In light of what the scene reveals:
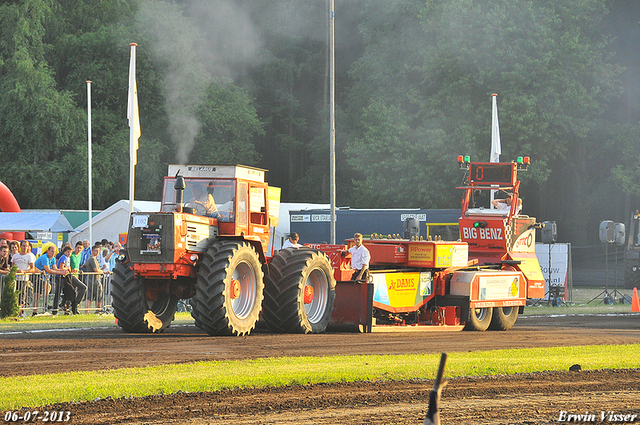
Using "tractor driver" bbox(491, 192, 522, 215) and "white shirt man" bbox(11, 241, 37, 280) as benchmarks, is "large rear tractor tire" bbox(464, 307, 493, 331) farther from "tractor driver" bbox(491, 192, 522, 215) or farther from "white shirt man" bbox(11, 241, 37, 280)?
"white shirt man" bbox(11, 241, 37, 280)

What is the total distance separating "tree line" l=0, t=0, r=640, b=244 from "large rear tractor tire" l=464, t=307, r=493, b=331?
2077cm

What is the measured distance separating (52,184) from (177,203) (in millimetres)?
29469

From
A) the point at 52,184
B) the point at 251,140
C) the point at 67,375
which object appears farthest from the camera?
the point at 251,140

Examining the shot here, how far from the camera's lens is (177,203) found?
1362 centimetres

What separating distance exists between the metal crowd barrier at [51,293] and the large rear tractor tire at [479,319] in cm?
849

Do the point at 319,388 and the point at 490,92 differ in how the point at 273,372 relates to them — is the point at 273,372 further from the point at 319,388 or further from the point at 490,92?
the point at 490,92

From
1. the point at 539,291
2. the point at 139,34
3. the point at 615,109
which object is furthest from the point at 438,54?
the point at 539,291

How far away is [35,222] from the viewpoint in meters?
29.1

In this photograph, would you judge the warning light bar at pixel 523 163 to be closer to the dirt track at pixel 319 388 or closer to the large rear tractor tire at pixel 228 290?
the dirt track at pixel 319 388

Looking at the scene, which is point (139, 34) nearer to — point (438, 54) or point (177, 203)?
point (438, 54)

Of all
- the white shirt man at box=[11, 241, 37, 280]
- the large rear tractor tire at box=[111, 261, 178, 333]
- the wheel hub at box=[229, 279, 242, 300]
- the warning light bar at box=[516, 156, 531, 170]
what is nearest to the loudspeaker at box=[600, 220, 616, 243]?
the warning light bar at box=[516, 156, 531, 170]

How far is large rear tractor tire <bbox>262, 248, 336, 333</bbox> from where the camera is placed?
1439 cm

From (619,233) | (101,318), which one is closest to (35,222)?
(101,318)

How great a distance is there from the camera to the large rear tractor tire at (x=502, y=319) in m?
18.0
